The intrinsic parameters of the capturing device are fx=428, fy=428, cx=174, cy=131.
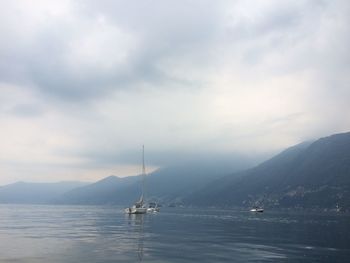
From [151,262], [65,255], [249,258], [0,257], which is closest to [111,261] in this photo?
[151,262]

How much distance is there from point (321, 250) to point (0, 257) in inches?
2090

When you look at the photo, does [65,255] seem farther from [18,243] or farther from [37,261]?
[18,243]

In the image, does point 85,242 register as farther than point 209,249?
Yes

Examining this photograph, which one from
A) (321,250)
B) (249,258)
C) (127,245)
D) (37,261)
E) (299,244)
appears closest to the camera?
(37,261)

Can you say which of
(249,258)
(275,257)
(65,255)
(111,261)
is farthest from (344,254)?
(65,255)

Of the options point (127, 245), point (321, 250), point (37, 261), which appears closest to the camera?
point (37, 261)

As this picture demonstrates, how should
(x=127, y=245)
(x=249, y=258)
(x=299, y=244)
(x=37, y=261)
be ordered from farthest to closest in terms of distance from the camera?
(x=299, y=244), (x=127, y=245), (x=249, y=258), (x=37, y=261)

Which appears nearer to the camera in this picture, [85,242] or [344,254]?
[344,254]

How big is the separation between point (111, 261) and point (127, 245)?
2139 centimetres

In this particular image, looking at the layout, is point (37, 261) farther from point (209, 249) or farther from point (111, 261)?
point (209, 249)

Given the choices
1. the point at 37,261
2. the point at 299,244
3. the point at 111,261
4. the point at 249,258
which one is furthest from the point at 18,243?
the point at 299,244

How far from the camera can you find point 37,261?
59.5 m

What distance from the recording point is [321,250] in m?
75.6

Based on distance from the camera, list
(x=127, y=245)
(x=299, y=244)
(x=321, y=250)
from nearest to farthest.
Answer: (x=321, y=250) → (x=127, y=245) → (x=299, y=244)
